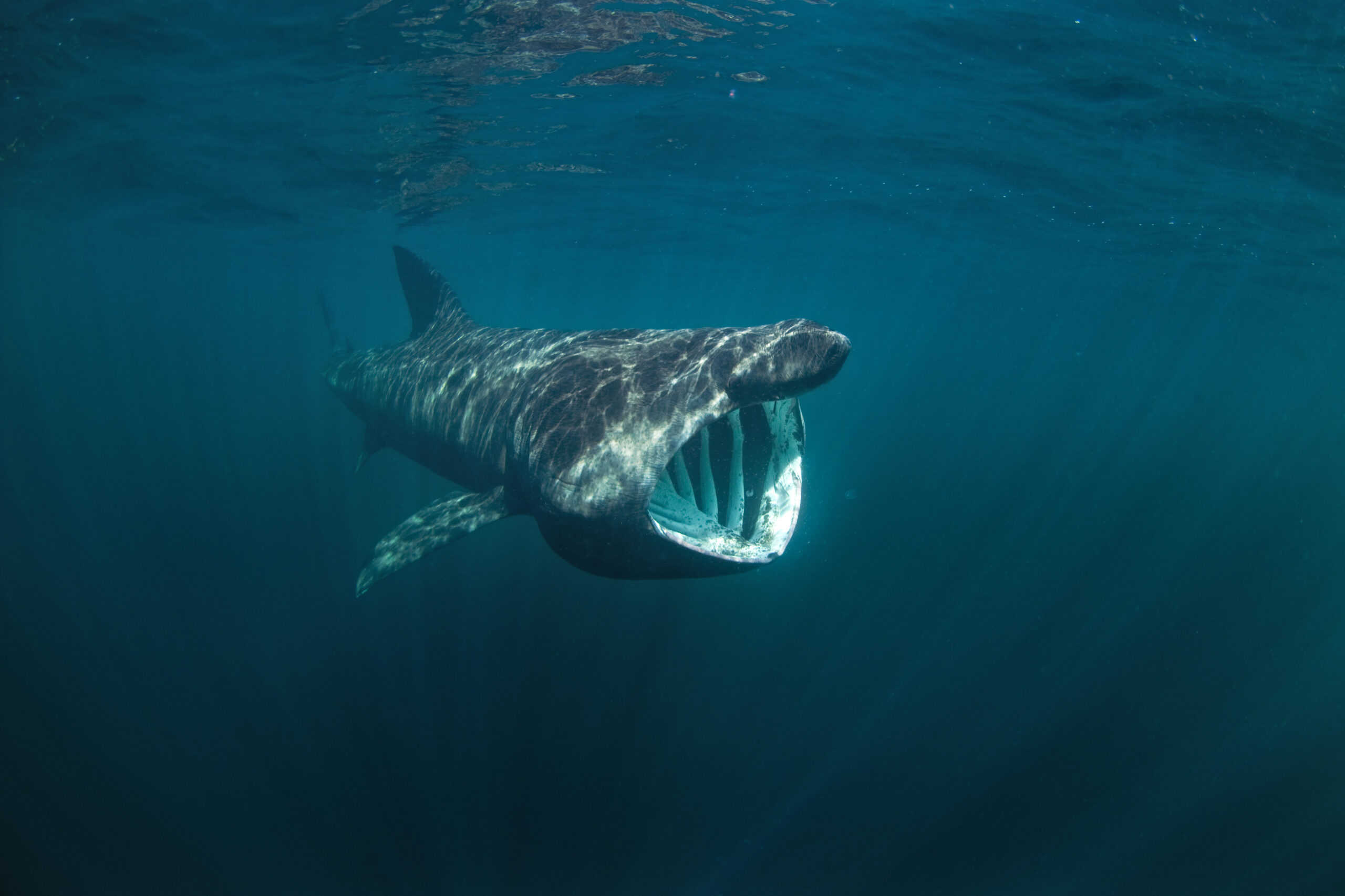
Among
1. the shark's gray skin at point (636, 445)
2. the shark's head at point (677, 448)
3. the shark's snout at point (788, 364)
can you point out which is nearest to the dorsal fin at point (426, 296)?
the shark's gray skin at point (636, 445)

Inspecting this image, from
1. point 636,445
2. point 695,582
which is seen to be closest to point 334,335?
point 695,582

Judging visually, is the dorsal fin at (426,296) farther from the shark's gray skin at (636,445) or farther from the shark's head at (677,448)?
the shark's head at (677,448)

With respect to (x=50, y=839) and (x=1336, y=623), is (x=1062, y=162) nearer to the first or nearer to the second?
(x=1336, y=623)

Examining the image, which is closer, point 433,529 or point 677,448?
point 677,448

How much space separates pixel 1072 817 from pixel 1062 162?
54.5 feet

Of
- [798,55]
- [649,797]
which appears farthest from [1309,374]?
[649,797]

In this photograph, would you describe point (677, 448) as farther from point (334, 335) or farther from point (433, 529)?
point (334, 335)

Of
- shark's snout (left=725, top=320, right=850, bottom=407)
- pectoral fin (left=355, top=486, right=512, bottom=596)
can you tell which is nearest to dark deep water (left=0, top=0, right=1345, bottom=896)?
pectoral fin (left=355, top=486, right=512, bottom=596)

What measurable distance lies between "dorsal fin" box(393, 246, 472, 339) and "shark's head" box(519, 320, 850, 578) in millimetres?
5225

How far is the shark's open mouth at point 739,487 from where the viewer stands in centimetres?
464

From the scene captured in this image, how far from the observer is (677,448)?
184 inches

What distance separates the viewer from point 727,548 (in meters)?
4.63

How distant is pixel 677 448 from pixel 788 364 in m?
1.03

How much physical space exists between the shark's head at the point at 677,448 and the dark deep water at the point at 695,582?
4.26 meters
